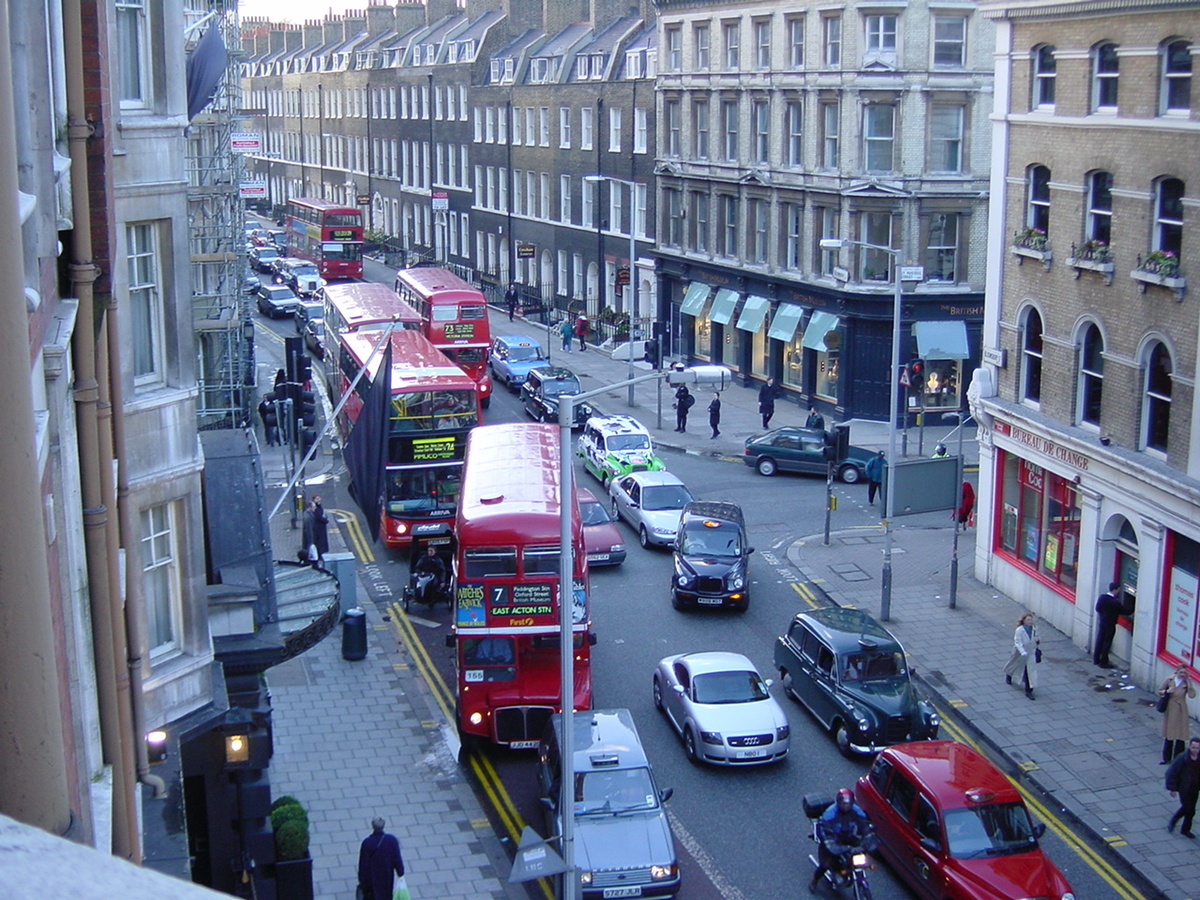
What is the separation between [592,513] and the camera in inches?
1221

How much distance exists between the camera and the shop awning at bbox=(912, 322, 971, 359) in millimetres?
43956

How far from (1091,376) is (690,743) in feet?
35.4

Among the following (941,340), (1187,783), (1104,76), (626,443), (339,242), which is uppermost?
(1104,76)

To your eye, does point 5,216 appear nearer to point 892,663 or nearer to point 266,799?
point 266,799

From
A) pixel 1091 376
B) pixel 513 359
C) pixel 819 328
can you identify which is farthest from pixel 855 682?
pixel 513 359


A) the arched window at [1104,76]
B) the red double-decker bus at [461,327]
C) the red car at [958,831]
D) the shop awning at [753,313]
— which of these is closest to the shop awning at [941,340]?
the shop awning at [753,313]

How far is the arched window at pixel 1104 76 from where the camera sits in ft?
79.0

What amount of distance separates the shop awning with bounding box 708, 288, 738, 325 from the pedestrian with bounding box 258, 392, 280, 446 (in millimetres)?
17878

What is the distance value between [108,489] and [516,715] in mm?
→ 11825

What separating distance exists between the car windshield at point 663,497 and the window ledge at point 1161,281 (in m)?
12.6

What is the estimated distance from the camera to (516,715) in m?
20.7

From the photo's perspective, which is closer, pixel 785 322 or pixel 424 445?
pixel 424 445

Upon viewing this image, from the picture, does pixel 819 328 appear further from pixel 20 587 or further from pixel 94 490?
pixel 20 587

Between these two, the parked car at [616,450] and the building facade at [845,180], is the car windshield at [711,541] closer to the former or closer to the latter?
the parked car at [616,450]
